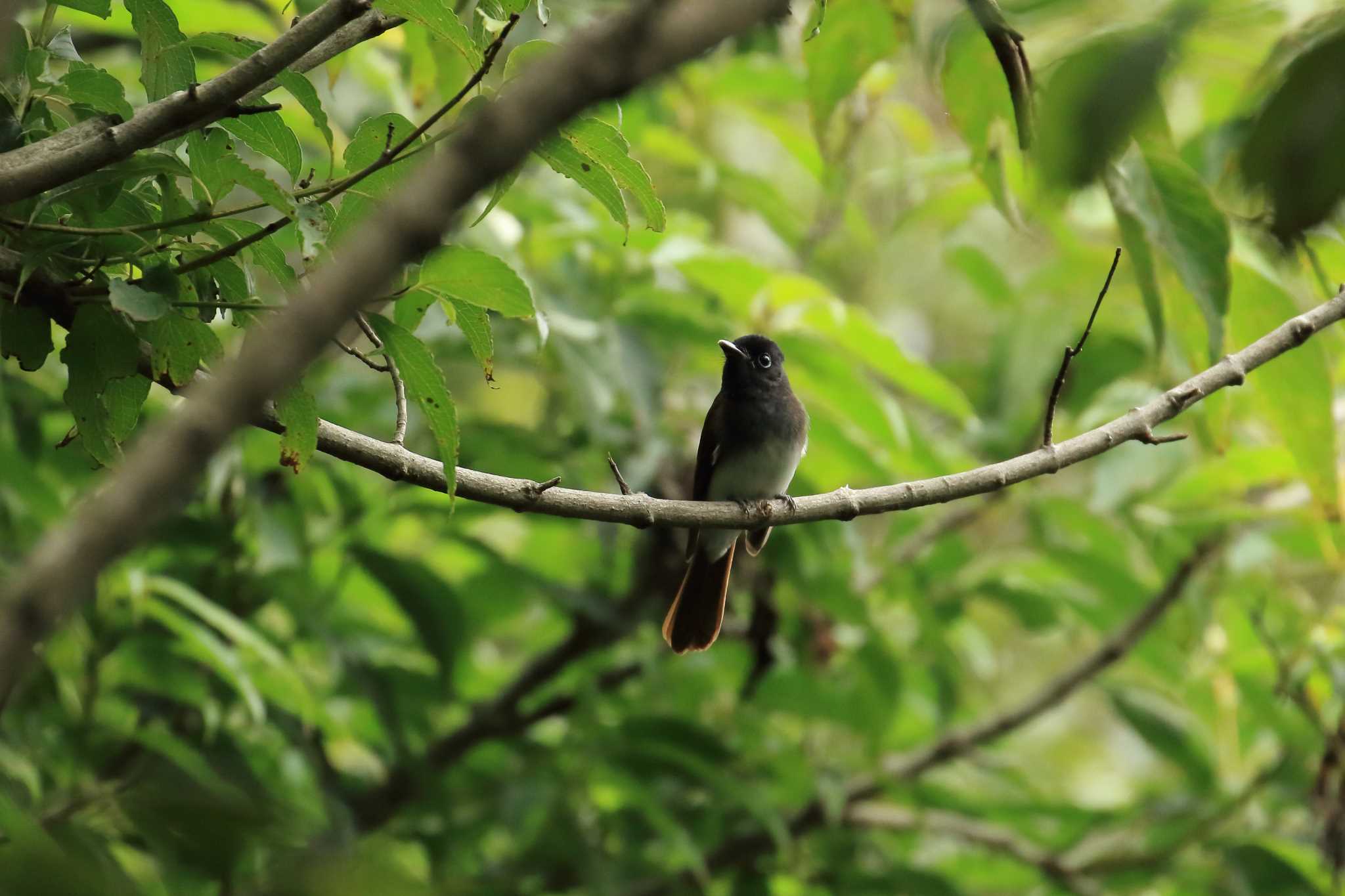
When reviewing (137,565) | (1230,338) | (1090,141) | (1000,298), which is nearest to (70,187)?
(1090,141)

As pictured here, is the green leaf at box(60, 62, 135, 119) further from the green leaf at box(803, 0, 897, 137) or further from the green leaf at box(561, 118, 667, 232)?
the green leaf at box(803, 0, 897, 137)

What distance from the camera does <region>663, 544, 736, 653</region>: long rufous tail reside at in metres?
3.79

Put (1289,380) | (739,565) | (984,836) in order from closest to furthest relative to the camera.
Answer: (1289,380), (739,565), (984,836)

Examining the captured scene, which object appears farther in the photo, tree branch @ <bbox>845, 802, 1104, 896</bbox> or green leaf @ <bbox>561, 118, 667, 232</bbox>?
tree branch @ <bbox>845, 802, 1104, 896</bbox>

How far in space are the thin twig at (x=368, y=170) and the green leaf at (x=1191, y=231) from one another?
1.22 meters

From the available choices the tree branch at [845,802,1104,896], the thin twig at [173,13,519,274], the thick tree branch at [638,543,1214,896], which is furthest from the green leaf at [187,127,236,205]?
the tree branch at [845,802,1104,896]

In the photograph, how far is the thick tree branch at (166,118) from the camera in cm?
158

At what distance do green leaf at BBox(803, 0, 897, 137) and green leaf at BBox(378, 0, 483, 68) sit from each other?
0.86 metres

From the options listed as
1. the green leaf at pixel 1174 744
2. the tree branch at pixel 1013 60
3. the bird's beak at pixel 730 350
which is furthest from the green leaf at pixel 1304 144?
the green leaf at pixel 1174 744

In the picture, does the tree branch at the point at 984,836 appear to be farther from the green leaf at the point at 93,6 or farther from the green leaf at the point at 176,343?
the green leaf at the point at 93,6

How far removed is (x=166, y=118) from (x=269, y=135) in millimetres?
285

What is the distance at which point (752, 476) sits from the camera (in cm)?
435

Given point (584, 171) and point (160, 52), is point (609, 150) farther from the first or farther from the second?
point (160, 52)

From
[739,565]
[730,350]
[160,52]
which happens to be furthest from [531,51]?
[739,565]
